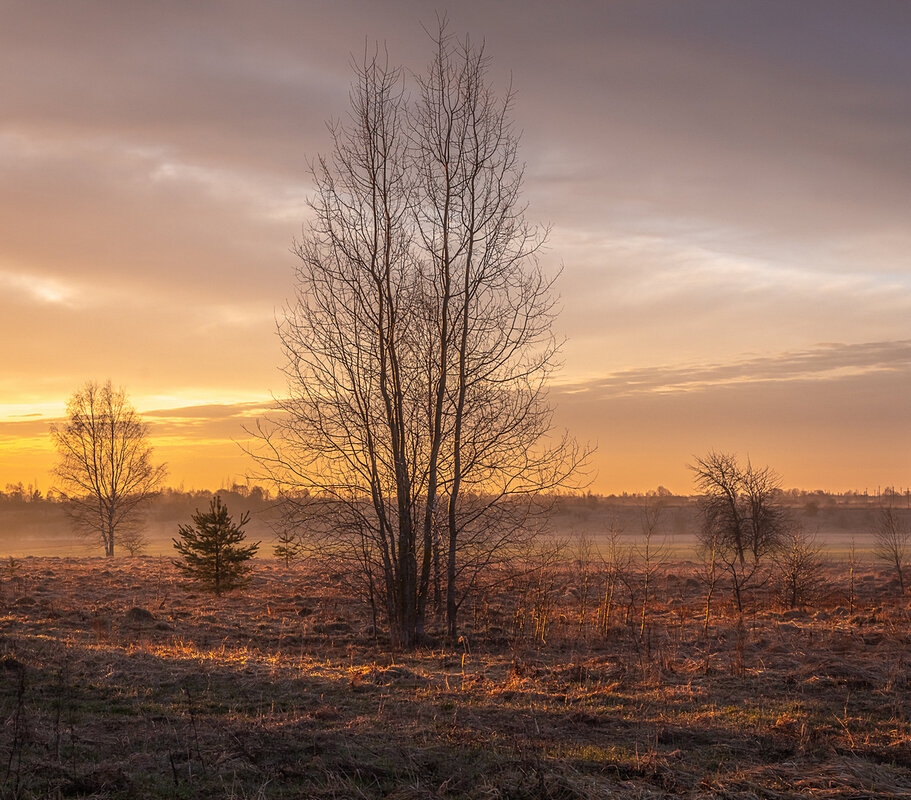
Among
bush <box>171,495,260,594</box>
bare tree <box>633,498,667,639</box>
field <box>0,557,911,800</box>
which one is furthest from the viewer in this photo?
bush <box>171,495,260,594</box>

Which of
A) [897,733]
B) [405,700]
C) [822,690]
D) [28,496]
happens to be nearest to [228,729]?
[405,700]

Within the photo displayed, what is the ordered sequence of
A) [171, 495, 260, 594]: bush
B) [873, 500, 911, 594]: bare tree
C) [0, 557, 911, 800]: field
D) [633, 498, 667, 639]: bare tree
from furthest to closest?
[873, 500, 911, 594]: bare tree → [171, 495, 260, 594]: bush → [633, 498, 667, 639]: bare tree → [0, 557, 911, 800]: field

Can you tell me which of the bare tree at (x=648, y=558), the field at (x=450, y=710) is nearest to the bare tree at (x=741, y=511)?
the bare tree at (x=648, y=558)

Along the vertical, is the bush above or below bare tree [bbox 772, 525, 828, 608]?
above

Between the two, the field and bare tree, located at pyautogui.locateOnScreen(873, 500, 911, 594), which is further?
bare tree, located at pyautogui.locateOnScreen(873, 500, 911, 594)

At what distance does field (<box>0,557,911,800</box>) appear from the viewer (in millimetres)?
5086

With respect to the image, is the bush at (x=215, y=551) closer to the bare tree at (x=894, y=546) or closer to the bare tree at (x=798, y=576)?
the bare tree at (x=798, y=576)

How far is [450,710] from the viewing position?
23.9 feet

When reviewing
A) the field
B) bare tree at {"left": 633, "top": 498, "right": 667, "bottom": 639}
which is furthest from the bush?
bare tree at {"left": 633, "top": 498, "right": 667, "bottom": 639}

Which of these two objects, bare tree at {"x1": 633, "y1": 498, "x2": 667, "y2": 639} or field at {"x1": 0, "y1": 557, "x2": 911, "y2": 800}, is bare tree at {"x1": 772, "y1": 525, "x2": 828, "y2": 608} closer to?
bare tree at {"x1": 633, "y1": 498, "x2": 667, "y2": 639}

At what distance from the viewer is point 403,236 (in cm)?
1327

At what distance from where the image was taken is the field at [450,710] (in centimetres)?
509

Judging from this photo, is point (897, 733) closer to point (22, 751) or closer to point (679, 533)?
point (22, 751)

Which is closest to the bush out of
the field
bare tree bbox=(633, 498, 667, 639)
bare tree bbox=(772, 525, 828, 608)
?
the field
